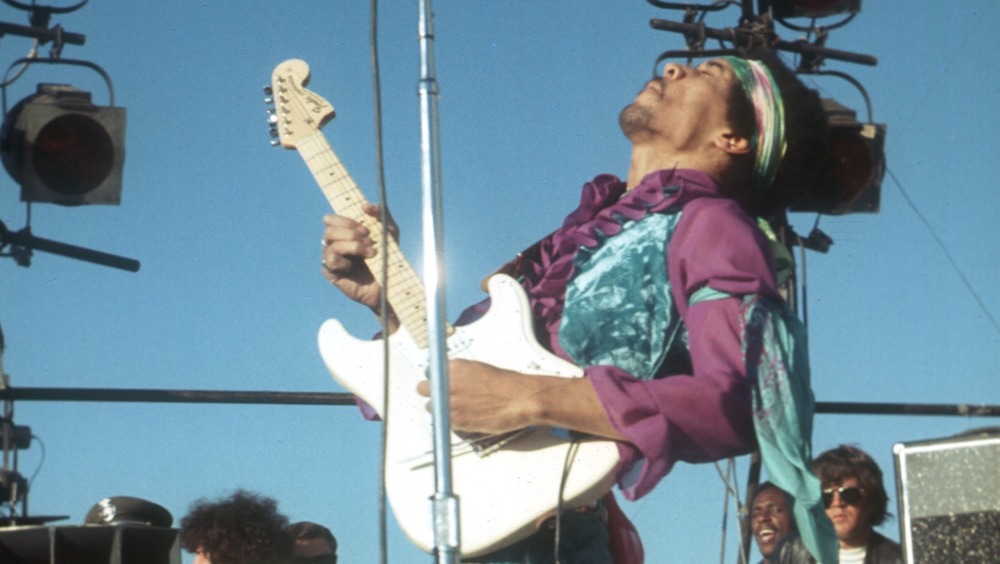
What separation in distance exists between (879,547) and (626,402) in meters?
0.70

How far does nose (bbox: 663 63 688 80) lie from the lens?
148 inches

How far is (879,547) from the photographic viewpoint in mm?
3738

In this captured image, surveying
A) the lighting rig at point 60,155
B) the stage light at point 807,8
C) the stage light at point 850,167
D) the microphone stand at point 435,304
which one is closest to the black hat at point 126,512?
the lighting rig at point 60,155

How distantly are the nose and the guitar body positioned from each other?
59 cm

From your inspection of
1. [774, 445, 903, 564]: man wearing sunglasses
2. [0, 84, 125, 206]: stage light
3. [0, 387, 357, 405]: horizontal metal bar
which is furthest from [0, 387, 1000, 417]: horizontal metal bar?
[0, 84, 125, 206]: stage light

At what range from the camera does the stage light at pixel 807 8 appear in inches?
174

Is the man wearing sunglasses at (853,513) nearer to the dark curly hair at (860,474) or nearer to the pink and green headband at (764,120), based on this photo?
the dark curly hair at (860,474)

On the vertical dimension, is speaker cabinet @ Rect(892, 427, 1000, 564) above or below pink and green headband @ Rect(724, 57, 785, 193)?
below

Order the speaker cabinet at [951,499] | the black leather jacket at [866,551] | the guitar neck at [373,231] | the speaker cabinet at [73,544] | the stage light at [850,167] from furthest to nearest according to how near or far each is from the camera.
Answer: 1. the stage light at [850,167]
2. the black leather jacket at [866,551]
3. the guitar neck at [373,231]
4. the speaker cabinet at [951,499]
5. the speaker cabinet at [73,544]

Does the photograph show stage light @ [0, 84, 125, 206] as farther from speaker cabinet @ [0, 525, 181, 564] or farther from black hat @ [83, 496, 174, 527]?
speaker cabinet @ [0, 525, 181, 564]

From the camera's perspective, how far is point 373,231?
3.67m

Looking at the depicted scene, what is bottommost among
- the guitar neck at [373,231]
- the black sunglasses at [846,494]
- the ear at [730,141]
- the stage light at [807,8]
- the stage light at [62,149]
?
the black sunglasses at [846,494]

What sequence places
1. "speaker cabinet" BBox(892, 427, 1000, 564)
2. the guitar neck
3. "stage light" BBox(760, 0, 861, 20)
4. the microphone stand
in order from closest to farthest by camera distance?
the microphone stand → "speaker cabinet" BBox(892, 427, 1000, 564) → the guitar neck → "stage light" BBox(760, 0, 861, 20)

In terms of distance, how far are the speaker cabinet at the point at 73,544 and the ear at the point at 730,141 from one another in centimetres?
143
